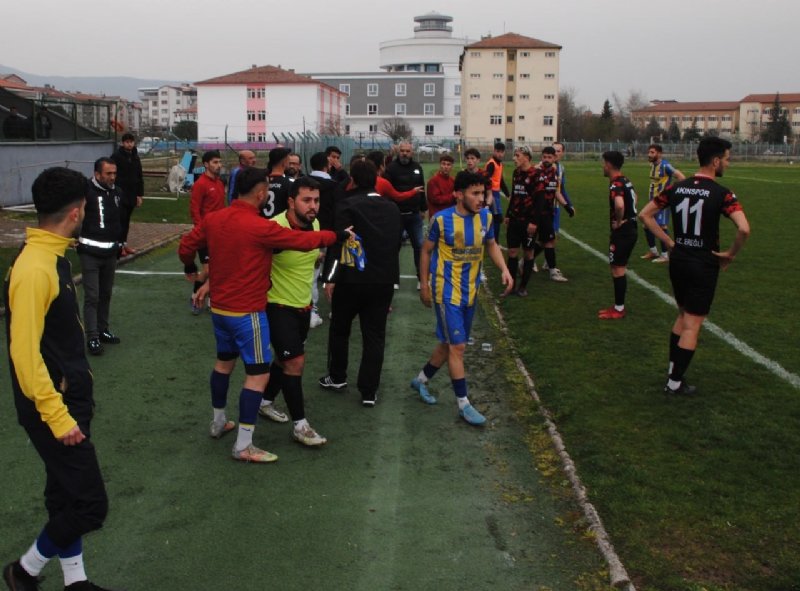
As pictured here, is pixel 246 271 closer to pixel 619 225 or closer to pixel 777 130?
pixel 619 225

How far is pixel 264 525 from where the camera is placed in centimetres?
440

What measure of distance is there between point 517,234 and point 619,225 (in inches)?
72.9

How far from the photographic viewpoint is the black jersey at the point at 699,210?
20.7 feet

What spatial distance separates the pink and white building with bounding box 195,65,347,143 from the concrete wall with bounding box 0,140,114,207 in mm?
73146

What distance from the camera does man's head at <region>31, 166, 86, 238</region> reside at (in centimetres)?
326

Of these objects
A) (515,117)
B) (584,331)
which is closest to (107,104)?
(584,331)

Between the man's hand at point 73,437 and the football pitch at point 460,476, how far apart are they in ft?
3.09

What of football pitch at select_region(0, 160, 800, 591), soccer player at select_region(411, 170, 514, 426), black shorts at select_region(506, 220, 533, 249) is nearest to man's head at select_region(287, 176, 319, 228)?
soccer player at select_region(411, 170, 514, 426)

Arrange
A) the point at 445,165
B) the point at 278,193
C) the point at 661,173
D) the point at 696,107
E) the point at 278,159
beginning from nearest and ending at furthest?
the point at 278,159
the point at 278,193
the point at 445,165
the point at 661,173
the point at 696,107

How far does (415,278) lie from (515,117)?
99450mm

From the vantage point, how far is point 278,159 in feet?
26.3

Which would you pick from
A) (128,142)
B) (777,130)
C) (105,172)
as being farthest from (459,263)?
(777,130)

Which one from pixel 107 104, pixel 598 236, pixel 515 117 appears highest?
pixel 515 117

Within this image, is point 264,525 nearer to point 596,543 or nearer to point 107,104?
point 596,543
